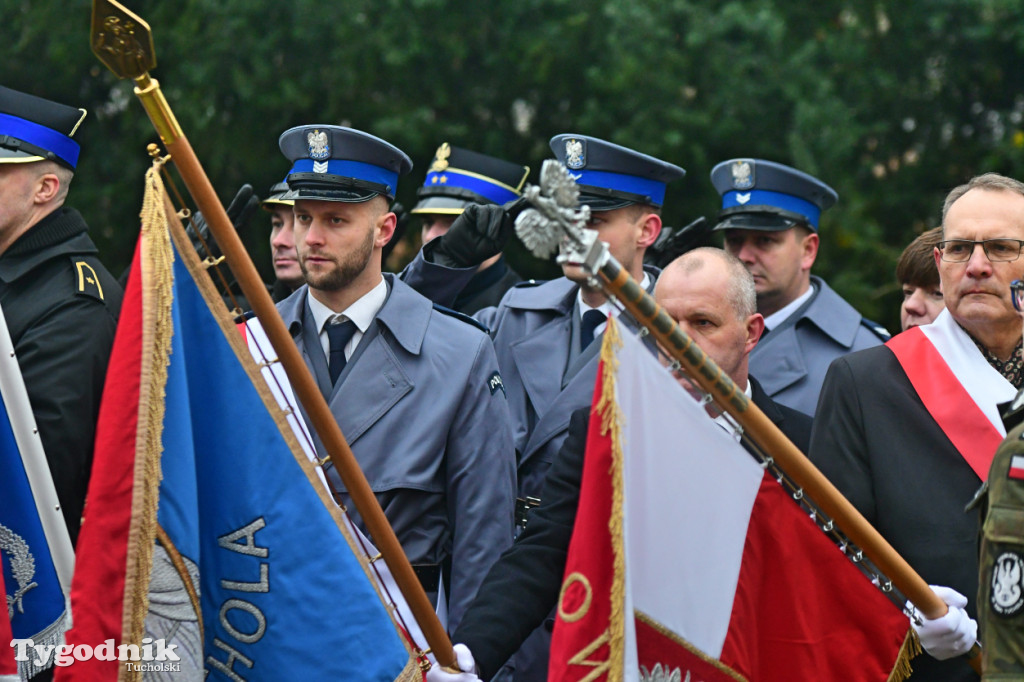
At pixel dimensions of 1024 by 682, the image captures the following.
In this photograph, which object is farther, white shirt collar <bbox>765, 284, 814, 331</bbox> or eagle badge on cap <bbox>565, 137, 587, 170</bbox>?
white shirt collar <bbox>765, 284, 814, 331</bbox>

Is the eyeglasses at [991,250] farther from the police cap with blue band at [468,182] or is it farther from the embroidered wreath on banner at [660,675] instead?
the police cap with blue band at [468,182]

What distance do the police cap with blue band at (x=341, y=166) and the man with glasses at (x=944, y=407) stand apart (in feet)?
5.70

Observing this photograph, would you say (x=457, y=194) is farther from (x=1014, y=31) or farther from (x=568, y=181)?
(x=1014, y=31)

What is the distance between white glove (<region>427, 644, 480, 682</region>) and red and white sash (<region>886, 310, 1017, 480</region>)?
142 cm

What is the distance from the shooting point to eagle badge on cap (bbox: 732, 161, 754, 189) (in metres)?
6.15

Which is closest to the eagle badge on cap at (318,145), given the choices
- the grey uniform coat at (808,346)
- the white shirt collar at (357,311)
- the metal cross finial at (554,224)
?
the white shirt collar at (357,311)

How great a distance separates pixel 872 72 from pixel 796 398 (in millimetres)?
5355

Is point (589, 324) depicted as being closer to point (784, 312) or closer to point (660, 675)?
point (784, 312)

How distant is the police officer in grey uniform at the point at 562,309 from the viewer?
185 inches

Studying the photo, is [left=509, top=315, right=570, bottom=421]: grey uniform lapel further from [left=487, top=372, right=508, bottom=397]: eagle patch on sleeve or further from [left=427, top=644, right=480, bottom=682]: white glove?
[left=427, top=644, right=480, bottom=682]: white glove

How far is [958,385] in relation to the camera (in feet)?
12.5

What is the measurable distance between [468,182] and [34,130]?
2726mm

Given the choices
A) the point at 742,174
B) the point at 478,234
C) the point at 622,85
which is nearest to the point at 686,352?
the point at 478,234

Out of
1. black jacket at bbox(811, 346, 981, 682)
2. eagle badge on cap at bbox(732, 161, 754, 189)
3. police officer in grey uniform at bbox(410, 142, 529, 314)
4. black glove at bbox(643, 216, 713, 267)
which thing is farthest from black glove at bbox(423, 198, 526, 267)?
black jacket at bbox(811, 346, 981, 682)
